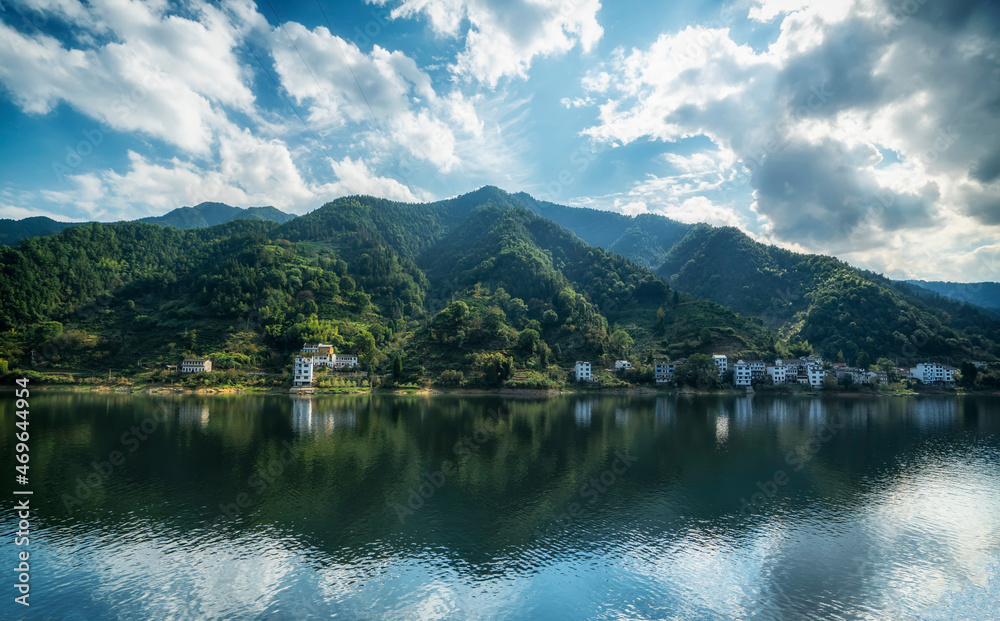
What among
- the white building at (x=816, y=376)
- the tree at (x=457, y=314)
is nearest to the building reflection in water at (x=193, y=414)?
the tree at (x=457, y=314)

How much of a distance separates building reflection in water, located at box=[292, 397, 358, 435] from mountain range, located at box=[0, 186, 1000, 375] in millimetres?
29693

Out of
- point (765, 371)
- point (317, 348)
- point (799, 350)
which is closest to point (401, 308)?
point (317, 348)

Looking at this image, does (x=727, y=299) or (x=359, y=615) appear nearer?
(x=359, y=615)

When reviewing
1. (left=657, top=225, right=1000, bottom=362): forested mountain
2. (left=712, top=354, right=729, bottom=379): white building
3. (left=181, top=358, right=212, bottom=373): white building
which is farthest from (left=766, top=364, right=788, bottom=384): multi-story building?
(left=181, top=358, right=212, bottom=373): white building

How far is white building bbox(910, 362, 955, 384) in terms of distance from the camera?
97.8 metres

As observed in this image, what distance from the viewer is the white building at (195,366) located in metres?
82.3

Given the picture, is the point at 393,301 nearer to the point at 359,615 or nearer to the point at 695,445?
the point at 695,445

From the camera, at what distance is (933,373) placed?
98312 mm

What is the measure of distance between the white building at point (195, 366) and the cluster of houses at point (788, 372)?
70.9 meters

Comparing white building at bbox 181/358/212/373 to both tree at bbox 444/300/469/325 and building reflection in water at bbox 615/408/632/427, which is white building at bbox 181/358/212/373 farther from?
building reflection in water at bbox 615/408/632/427

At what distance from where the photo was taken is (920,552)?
2089 cm

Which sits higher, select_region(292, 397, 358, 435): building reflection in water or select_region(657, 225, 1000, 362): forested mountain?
select_region(657, 225, 1000, 362): forested mountain

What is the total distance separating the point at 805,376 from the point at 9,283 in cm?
17447

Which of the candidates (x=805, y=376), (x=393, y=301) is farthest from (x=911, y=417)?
(x=393, y=301)
